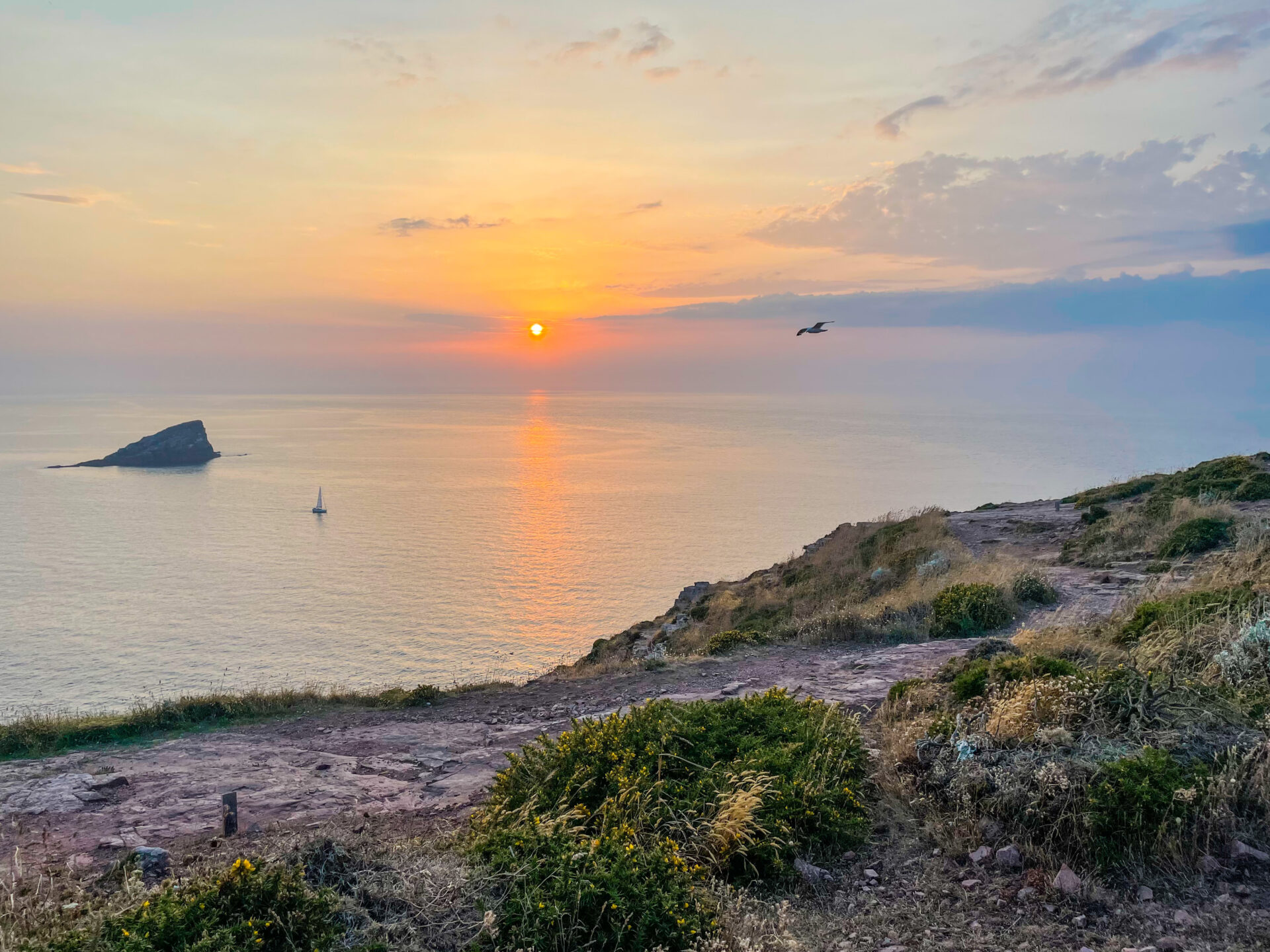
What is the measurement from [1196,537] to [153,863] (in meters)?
18.0

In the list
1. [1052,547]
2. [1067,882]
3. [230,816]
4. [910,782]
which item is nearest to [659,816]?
[910,782]

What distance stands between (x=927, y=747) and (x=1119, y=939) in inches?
81.5

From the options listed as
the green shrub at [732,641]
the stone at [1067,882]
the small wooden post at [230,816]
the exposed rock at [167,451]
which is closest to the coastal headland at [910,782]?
the stone at [1067,882]

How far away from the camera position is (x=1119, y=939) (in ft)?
13.2

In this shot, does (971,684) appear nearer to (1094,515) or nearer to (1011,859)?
(1011,859)

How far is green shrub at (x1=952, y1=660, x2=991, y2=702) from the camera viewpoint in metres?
6.87

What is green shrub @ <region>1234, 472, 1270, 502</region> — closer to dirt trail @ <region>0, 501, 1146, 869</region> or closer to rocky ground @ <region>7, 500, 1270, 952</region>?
rocky ground @ <region>7, 500, 1270, 952</region>

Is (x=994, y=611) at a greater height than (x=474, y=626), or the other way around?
(x=994, y=611)

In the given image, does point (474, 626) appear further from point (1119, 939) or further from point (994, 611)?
point (1119, 939)

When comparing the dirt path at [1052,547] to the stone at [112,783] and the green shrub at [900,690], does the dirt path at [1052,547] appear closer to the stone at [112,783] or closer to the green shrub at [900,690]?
the green shrub at [900,690]

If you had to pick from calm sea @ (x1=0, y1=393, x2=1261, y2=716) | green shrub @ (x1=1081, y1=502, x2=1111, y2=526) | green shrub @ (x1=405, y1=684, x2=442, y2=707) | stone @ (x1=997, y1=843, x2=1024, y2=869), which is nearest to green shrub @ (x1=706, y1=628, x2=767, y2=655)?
green shrub @ (x1=405, y1=684, x2=442, y2=707)

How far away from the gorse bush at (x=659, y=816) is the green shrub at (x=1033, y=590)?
8.21 meters

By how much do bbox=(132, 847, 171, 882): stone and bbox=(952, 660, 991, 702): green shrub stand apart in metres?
6.87

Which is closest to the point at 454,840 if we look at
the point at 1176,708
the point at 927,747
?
the point at 927,747
